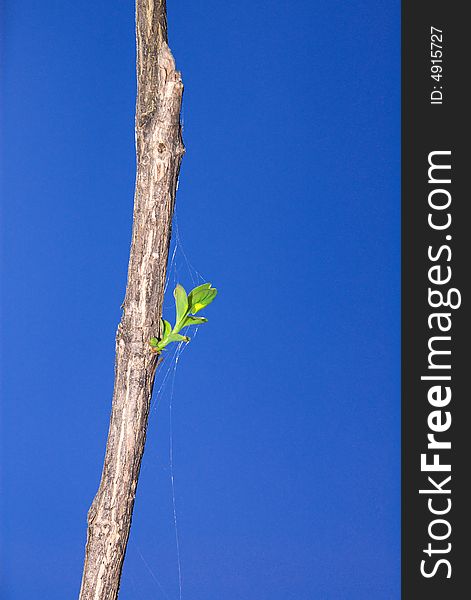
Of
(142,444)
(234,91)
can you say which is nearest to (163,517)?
(234,91)

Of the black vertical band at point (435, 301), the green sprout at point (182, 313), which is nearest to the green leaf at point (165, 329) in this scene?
the green sprout at point (182, 313)

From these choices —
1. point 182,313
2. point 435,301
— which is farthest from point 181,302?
point 435,301

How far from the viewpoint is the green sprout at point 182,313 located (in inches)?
46.6

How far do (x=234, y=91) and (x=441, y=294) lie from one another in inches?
27.8

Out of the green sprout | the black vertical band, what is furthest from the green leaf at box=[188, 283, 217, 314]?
the black vertical band

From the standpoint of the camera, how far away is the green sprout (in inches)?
46.6

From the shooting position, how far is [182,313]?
120 cm

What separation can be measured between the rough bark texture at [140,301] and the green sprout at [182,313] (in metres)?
0.02

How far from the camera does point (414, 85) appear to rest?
2.22m

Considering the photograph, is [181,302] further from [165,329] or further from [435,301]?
[435,301]

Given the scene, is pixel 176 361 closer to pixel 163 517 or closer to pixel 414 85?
pixel 163 517

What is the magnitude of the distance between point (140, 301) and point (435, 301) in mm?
1161

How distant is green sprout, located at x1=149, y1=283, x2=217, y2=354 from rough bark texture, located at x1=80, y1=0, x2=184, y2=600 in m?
0.02

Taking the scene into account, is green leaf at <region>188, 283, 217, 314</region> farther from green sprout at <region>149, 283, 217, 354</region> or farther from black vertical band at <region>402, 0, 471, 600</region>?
black vertical band at <region>402, 0, 471, 600</region>
